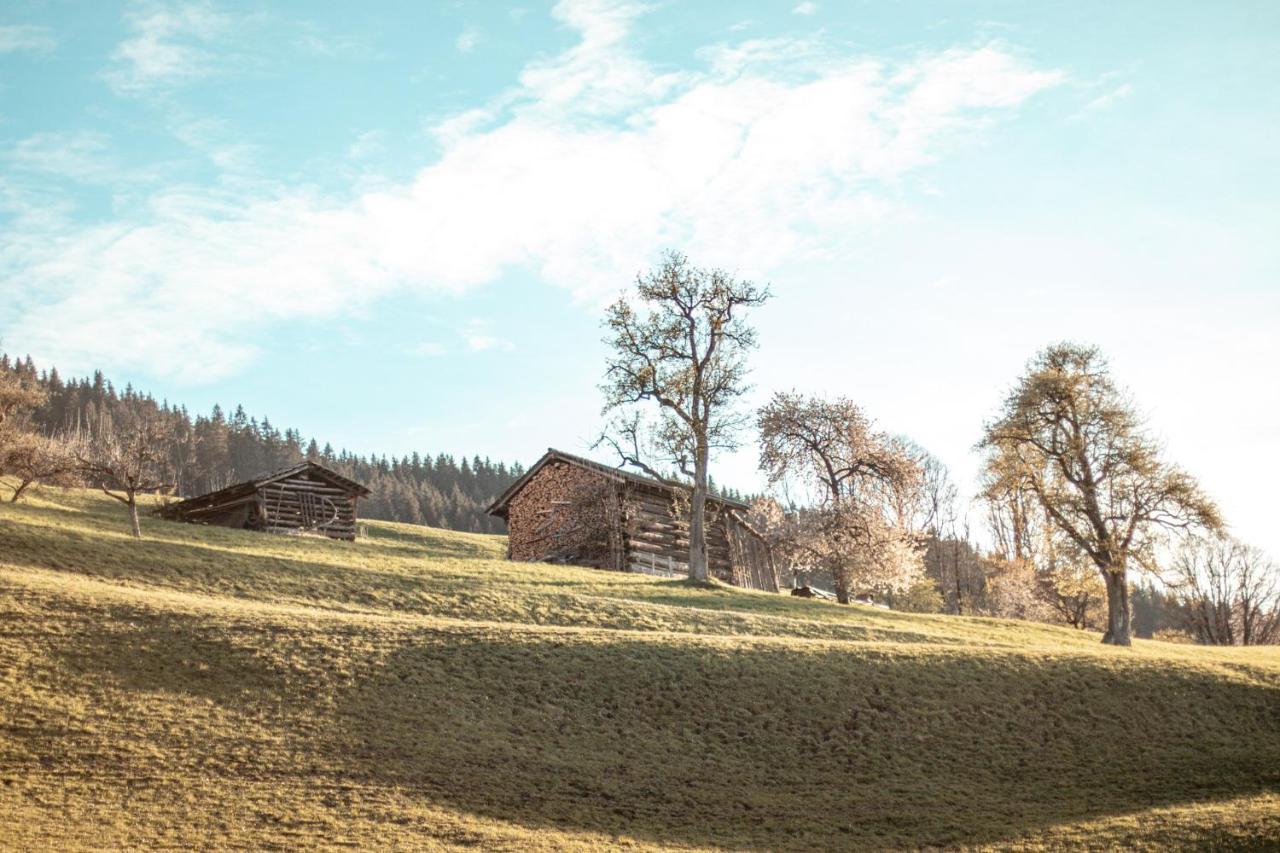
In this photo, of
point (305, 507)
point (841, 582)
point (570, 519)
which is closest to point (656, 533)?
point (570, 519)

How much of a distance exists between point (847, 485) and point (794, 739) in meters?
28.1

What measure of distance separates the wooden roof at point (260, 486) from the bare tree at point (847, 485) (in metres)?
21.6

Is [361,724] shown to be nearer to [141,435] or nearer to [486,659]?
[486,659]

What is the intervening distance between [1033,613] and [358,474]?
106 metres

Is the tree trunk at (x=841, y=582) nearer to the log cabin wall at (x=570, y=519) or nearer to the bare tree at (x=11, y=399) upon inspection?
the log cabin wall at (x=570, y=519)

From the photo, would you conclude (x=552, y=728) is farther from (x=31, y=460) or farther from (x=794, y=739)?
(x=31, y=460)

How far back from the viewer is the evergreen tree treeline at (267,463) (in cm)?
11525

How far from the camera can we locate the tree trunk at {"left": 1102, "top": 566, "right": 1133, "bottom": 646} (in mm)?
37656

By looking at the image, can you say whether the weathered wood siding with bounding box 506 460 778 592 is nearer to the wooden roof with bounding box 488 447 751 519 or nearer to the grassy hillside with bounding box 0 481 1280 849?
the wooden roof with bounding box 488 447 751 519

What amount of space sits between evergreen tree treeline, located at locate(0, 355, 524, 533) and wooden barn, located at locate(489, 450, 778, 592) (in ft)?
207

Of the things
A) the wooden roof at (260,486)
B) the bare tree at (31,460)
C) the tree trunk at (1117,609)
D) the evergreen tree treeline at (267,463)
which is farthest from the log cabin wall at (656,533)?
the evergreen tree treeline at (267,463)

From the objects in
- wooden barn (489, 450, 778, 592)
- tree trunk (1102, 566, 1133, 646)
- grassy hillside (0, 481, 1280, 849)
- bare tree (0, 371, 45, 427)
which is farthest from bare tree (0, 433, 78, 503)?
tree trunk (1102, 566, 1133, 646)

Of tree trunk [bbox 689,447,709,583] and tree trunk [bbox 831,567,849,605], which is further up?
tree trunk [bbox 689,447,709,583]

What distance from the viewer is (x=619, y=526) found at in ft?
156
